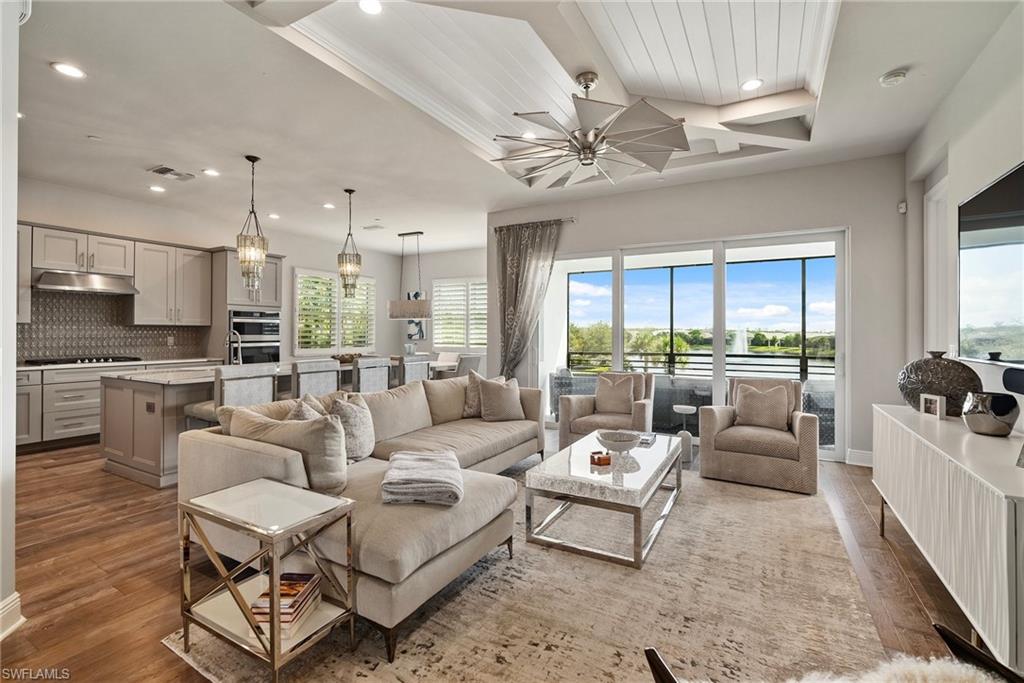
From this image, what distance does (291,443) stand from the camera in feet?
7.54

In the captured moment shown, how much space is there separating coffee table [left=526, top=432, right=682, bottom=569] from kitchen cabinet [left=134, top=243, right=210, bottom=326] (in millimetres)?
5543

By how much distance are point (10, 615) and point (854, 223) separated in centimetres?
620

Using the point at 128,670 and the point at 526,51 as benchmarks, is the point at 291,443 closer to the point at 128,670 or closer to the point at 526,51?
the point at 128,670

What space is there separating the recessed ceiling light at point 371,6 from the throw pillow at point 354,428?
217 centimetres

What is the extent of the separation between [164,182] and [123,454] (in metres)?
2.87

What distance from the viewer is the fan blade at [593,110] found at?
2.49 metres

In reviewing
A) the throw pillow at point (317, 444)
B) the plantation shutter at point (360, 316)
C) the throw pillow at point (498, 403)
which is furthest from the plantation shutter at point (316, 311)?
the throw pillow at point (317, 444)

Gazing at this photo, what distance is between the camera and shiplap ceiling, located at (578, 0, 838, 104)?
102 inches

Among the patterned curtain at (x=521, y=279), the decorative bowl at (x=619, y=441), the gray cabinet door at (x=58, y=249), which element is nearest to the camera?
the decorative bowl at (x=619, y=441)

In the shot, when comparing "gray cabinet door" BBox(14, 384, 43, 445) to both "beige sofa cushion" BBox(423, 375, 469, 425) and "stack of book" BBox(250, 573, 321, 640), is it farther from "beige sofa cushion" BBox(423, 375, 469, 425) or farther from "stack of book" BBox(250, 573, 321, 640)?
"stack of book" BBox(250, 573, 321, 640)

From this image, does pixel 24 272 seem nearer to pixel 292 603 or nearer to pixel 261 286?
pixel 261 286

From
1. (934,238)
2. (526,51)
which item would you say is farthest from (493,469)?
(934,238)

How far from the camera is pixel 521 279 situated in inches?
239

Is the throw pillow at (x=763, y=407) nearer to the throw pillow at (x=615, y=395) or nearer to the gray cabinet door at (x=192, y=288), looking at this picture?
the throw pillow at (x=615, y=395)
